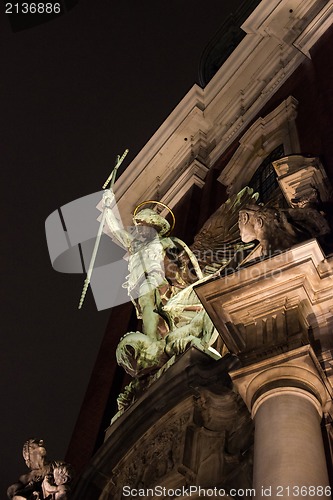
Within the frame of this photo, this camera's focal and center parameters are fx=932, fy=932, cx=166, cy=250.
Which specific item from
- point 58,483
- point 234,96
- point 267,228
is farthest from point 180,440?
point 234,96

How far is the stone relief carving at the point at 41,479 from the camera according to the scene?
1191 centimetres

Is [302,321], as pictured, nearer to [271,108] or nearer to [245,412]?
[245,412]

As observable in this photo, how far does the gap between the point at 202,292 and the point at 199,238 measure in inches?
199

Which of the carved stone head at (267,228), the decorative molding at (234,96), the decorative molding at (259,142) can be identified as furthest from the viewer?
the decorative molding at (234,96)

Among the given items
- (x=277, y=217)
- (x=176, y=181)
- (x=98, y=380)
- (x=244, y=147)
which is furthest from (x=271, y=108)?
(x=277, y=217)

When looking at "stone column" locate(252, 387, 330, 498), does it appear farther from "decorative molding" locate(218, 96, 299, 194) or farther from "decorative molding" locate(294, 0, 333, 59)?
"decorative molding" locate(294, 0, 333, 59)

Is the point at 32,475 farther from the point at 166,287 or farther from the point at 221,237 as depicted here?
the point at 221,237

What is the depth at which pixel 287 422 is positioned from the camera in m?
8.46

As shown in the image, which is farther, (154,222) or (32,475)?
(154,222)

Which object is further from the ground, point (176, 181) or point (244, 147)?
point (176, 181)

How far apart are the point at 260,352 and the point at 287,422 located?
1095 mm

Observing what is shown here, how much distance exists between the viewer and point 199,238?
1514 centimetres

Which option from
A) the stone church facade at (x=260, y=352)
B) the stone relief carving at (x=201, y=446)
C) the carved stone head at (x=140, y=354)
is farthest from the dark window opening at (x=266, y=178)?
the stone relief carving at (x=201, y=446)

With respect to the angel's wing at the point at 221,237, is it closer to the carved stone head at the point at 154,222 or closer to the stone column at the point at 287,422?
the carved stone head at the point at 154,222
